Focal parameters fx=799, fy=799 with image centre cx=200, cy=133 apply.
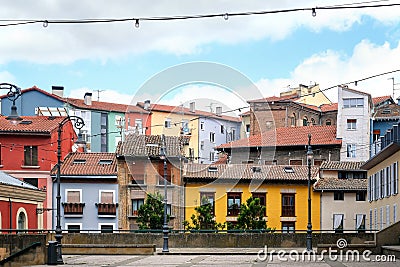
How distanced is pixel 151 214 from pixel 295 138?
23.5 m

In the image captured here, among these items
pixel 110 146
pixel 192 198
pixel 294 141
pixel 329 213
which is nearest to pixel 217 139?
pixel 192 198

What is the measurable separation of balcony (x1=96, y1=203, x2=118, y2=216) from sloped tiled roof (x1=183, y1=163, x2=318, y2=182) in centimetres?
621

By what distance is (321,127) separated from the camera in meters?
80.4

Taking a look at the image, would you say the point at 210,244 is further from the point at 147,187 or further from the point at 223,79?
the point at 147,187

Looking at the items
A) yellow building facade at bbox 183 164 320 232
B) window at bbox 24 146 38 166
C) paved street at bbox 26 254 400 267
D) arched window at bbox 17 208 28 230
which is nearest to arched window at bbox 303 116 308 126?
yellow building facade at bbox 183 164 320 232

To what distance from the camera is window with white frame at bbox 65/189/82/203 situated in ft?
210

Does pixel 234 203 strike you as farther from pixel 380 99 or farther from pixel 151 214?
pixel 380 99

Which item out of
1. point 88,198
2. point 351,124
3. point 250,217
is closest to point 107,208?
point 88,198

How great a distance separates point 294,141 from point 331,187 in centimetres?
1390

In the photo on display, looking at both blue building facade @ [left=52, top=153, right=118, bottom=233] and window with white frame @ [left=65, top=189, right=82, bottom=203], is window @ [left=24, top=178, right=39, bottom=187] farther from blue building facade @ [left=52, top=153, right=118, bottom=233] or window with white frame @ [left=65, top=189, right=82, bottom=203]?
window with white frame @ [left=65, top=189, right=82, bottom=203]

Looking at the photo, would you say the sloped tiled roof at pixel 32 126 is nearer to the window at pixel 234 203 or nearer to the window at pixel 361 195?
the window at pixel 234 203

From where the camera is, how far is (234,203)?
211 feet

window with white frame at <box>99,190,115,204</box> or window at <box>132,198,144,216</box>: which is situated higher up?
window with white frame at <box>99,190,115,204</box>

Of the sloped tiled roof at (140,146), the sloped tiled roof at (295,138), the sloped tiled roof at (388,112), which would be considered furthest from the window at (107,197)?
the sloped tiled roof at (388,112)
